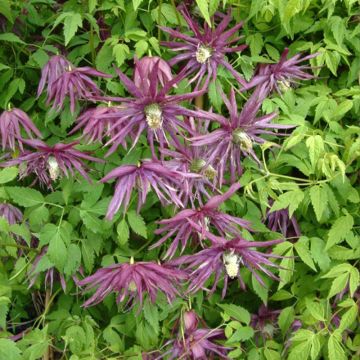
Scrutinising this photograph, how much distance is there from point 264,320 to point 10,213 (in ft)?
2.56

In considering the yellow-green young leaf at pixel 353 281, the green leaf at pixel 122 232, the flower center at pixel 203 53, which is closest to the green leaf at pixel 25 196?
the green leaf at pixel 122 232

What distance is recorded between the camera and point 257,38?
1597 mm

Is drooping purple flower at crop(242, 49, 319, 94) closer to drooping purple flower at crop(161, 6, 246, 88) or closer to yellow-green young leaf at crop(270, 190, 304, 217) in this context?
drooping purple flower at crop(161, 6, 246, 88)

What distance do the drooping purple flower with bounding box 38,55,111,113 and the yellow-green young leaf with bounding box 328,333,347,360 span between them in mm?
850

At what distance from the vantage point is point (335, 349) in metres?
1.37

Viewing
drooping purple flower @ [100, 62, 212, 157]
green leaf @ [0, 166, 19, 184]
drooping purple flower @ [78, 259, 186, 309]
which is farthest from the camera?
green leaf @ [0, 166, 19, 184]

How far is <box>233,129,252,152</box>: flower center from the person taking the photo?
49.1 inches

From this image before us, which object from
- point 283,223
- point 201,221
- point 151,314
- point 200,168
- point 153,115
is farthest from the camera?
point 283,223

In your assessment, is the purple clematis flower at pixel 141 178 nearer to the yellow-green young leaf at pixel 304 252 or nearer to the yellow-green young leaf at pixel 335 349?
the yellow-green young leaf at pixel 304 252

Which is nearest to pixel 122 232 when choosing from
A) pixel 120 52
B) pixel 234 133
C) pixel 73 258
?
pixel 73 258

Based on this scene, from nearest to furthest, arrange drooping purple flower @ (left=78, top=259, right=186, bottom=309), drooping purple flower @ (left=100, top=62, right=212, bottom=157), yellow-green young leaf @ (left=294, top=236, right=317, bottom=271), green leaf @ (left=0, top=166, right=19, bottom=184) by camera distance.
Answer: drooping purple flower @ (left=100, top=62, right=212, bottom=157), drooping purple flower @ (left=78, top=259, right=186, bottom=309), green leaf @ (left=0, top=166, right=19, bottom=184), yellow-green young leaf @ (left=294, top=236, right=317, bottom=271)

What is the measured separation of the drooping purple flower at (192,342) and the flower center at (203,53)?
660 millimetres

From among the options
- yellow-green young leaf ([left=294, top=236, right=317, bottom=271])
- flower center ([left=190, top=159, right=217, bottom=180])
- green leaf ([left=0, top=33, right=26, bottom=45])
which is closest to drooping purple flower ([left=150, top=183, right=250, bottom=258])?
flower center ([left=190, top=159, right=217, bottom=180])

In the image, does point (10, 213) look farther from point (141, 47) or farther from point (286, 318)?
point (286, 318)
